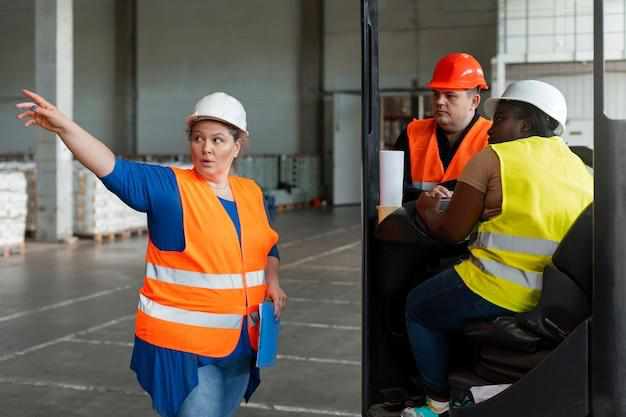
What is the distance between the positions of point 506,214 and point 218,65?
22.8m

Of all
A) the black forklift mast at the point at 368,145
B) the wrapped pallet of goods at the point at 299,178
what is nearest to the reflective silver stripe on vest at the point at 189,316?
the black forklift mast at the point at 368,145

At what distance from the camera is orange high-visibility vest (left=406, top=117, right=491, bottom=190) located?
4.18 m

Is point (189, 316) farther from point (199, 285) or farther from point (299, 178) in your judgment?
point (299, 178)

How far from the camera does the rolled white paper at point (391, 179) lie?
3318mm

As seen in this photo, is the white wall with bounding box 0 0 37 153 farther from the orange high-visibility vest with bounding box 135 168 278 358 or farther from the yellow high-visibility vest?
the yellow high-visibility vest

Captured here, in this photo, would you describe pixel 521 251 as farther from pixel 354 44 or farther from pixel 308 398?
pixel 354 44

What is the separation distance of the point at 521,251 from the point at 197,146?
4.02 ft

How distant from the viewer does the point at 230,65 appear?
24859 millimetres

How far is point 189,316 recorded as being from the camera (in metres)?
3.19

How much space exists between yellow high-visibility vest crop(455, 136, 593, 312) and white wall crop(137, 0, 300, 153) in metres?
21.6

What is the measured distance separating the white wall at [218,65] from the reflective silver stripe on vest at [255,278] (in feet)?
68.8

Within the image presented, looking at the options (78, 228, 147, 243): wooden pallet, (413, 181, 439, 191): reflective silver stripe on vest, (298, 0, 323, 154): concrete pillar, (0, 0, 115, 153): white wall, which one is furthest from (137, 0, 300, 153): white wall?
(413, 181, 439, 191): reflective silver stripe on vest

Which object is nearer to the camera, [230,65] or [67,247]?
[67,247]

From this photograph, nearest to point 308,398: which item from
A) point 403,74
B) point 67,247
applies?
point 67,247
